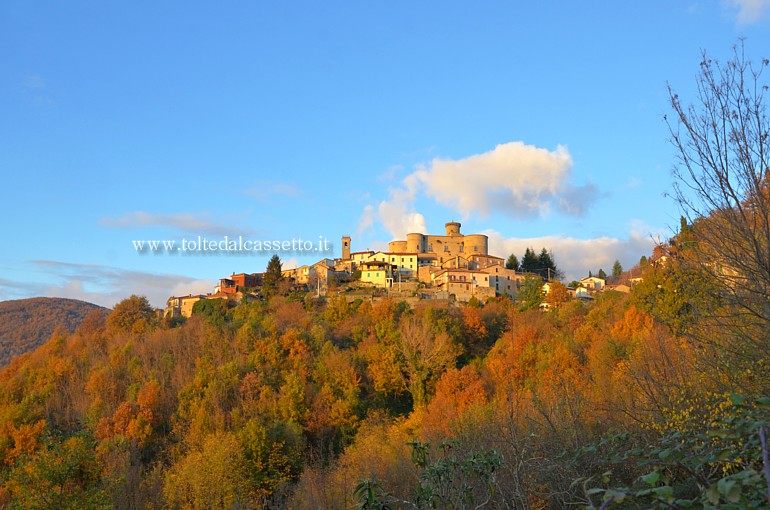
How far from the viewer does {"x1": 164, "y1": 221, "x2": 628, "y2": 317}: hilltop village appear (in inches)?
2120

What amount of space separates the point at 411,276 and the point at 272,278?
579 inches

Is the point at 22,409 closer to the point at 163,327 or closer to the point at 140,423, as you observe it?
the point at 140,423

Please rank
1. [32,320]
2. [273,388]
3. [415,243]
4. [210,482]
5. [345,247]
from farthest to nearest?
[32,320]
[345,247]
[415,243]
[273,388]
[210,482]

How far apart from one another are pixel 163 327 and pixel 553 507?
Result: 46.8 metres

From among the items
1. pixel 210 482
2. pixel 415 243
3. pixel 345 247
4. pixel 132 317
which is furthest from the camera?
pixel 345 247

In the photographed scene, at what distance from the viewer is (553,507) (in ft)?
22.7

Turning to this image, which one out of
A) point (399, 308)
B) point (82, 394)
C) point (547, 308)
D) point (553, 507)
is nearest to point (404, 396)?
point (399, 308)

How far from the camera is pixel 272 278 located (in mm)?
54438

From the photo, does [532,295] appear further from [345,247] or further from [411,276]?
[345,247]

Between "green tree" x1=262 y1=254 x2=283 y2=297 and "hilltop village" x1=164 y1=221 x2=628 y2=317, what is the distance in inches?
55.2

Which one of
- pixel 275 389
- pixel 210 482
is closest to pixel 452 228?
pixel 275 389

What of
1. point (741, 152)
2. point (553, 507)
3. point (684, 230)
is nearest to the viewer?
point (741, 152)

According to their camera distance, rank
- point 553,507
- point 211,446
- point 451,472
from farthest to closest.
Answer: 1. point 211,446
2. point 553,507
3. point 451,472

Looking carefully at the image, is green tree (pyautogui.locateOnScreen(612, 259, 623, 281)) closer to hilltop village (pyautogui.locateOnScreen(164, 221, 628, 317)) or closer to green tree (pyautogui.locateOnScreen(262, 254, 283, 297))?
hilltop village (pyautogui.locateOnScreen(164, 221, 628, 317))
